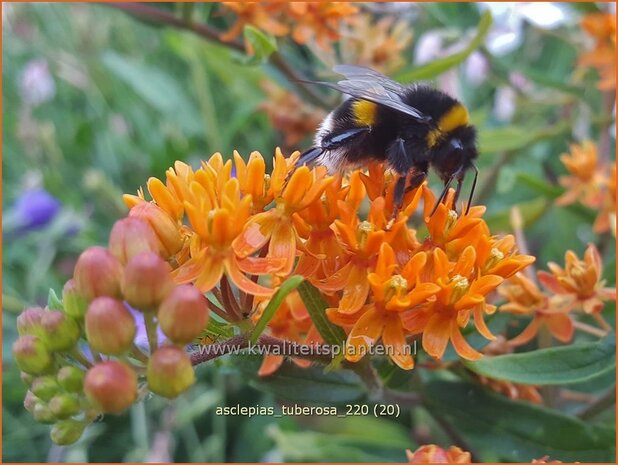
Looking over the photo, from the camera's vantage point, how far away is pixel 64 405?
3.45ft

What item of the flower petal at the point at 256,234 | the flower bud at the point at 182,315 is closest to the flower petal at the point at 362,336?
the flower petal at the point at 256,234

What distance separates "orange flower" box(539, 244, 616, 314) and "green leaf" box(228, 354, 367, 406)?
0.50 metres

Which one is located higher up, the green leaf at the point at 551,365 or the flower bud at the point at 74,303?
the flower bud at the point at 74,303

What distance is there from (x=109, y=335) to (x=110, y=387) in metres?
0.07

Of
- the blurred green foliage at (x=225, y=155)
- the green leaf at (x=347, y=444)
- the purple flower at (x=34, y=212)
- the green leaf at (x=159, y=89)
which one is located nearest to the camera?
the blurred green foliage at (x=225, y=155)

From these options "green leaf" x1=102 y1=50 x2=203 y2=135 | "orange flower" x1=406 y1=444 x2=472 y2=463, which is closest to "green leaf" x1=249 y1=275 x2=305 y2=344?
"orange flower" x1=406 y1=444 x2=472 y2=463

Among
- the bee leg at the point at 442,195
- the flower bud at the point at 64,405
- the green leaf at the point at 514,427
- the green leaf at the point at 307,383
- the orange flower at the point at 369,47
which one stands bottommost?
the green leaf at the point at 514,427

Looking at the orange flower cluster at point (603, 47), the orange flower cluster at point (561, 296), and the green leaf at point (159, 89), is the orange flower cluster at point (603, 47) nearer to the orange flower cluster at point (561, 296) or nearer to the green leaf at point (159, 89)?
the orange flower cluster at point (561, 296)

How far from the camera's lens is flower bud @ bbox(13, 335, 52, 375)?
1083mm

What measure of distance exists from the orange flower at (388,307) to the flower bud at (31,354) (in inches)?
18.2

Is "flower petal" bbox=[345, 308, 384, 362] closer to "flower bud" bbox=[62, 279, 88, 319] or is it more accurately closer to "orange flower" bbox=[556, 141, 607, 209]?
"flower bud" bbox=[62, 279, 88, 319]

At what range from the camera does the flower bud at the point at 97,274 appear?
3.48ft

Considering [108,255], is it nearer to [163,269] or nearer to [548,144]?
[163,269]

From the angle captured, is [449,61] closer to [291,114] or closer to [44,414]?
[291,114]
